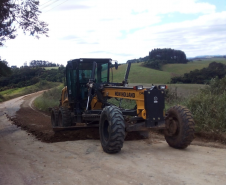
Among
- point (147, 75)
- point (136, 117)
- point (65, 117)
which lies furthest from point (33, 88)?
point (136, 117)

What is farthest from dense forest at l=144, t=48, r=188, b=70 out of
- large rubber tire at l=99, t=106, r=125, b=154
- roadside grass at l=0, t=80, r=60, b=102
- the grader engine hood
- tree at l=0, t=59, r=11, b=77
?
large rubber tire at l=99, t=106, r=125, b=154

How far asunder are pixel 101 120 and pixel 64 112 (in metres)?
3.02

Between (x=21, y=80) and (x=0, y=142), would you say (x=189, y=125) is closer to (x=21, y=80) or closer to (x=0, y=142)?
(x=0, y=142)

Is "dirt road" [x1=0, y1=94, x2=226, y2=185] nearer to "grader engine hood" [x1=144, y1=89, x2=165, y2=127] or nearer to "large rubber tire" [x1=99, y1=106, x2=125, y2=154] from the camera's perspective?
"large rubber tire" [x1=99, y1=106, x2=125, y2=154]

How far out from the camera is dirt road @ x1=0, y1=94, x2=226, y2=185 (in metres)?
5.42

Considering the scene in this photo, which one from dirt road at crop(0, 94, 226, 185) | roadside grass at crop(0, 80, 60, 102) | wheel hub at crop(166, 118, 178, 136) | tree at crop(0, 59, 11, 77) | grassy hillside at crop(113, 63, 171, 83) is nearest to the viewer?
dirt road at crop(0, 94, 226, 185)

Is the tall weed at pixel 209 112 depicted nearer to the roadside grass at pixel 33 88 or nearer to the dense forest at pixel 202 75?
the dense forest at pixel 202 75

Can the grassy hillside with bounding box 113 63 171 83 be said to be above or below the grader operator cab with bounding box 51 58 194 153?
above

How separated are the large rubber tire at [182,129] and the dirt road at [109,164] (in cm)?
20

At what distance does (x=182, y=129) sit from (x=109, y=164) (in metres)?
2.18

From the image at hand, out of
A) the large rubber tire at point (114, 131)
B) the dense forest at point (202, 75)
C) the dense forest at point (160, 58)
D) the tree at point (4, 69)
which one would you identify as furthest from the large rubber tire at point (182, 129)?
the dense forest at point (160, 58)

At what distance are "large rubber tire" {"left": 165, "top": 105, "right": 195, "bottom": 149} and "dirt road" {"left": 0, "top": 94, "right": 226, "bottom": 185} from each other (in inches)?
8.0

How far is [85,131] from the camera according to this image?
9.84 metres

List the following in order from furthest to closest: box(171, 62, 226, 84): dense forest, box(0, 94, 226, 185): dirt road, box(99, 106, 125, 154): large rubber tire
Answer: box(171, 62, 226, 84): dense forest < box(99, 106, 125, 154): large rubber tire < box(0, 94, 226, 185): dirt road
